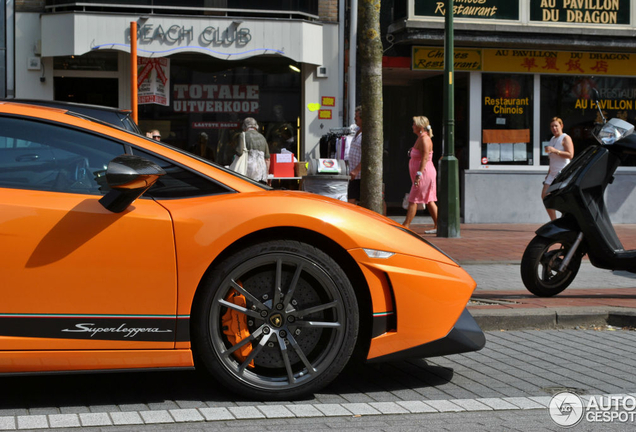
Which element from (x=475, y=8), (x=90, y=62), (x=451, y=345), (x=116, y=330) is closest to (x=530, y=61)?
(x=475, y=8)

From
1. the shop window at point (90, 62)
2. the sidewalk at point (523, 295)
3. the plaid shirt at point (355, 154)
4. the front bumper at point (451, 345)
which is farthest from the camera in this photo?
the shop window at point (90, 62)

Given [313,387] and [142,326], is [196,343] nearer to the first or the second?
[142,326]

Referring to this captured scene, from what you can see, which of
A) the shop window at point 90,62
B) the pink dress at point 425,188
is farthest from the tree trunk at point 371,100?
the shop window at point 90,62

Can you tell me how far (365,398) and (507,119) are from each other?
11.8m

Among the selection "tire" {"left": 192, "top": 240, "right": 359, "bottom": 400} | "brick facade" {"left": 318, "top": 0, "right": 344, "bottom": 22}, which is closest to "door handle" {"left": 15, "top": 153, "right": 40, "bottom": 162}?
"tire" {"left": 192, "top": 240, "right": 359, "bottom": 400}

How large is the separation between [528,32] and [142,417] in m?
12.4

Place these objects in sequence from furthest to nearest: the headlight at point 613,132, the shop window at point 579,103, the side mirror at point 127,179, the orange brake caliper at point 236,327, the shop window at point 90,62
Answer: the shop window at point 579,103 < the shop window at point 90,62 < the headlight at point 613,132 < the orange brake caliper at point 236,327 < the side mirror at point 127,179

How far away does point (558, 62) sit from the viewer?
1494 centimetres

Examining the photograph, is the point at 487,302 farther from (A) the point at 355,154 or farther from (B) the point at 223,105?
(B) the point at 223,105

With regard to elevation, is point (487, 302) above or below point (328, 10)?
below

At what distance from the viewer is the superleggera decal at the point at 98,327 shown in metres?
3.44

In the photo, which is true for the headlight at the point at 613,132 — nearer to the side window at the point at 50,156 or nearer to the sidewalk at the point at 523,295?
the sidewalk at the point at 523,295
